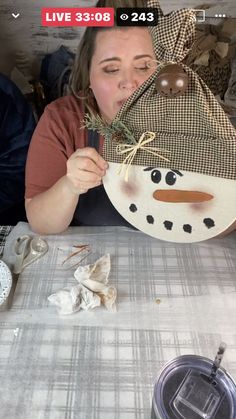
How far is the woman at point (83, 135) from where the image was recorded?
404mm

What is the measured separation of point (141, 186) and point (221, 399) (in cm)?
23

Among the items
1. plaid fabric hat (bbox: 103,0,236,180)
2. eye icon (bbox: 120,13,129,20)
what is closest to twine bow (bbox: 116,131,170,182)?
plaid fabric hat (bbox: 103,0,236,180)

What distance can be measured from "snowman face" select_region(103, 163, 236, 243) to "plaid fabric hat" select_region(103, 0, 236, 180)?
1 cm

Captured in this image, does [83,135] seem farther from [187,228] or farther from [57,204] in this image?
[187,228]

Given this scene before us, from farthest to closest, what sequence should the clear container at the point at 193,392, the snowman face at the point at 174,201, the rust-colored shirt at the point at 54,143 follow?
the rust-colored shirt at the point at 54,143 < the snowman face at the point at 174,201 < the clear container at the point at 193,392

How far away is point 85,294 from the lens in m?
0.47

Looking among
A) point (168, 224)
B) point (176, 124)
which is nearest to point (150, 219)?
point (168, 224)

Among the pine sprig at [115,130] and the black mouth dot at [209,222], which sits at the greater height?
the pine sprig at [115,130]

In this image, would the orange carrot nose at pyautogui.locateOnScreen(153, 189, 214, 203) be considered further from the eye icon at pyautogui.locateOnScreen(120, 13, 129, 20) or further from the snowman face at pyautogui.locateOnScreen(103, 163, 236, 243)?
the eye icon at pyautogui.locateOnScreen(120, 13, 129, 20)

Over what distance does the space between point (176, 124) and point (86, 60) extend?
18cm

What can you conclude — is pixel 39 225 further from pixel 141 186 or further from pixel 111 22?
pixel 111 22

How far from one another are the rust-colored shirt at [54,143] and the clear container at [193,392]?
1.19 ft

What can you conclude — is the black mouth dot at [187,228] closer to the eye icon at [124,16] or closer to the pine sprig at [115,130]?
the pine sprig at [115,130]

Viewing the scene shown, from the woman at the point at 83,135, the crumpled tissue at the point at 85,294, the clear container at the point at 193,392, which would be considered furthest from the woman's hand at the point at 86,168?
the clear container at the point at 193,392
